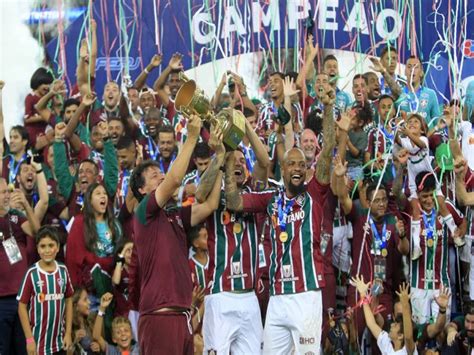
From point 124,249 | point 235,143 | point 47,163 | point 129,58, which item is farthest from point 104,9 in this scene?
point 235,143

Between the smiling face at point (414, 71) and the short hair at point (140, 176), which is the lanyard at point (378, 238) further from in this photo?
the short hair at point (140, 176)

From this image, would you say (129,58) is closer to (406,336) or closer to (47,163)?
(47,163)

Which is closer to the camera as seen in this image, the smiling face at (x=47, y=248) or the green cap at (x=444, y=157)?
the smiling face at (x=47, y=248)

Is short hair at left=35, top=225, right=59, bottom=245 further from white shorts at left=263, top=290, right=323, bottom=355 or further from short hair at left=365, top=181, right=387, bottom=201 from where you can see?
short hair at left=365, top=181, right=387, bottom=201

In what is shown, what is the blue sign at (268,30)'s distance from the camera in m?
12.5

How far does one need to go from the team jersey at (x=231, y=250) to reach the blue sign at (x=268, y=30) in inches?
128

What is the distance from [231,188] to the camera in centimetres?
885

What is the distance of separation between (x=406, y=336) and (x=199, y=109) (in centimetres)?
289

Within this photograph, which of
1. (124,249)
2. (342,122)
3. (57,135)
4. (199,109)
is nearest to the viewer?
(199,109)

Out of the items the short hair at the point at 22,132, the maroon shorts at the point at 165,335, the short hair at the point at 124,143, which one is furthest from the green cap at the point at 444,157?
the short hair at the point at 22,132

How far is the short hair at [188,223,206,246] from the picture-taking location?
9.42m

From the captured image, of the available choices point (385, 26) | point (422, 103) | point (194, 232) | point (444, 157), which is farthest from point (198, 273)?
point (385, 26)

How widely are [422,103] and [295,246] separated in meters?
2.91

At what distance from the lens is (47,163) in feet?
38.1
